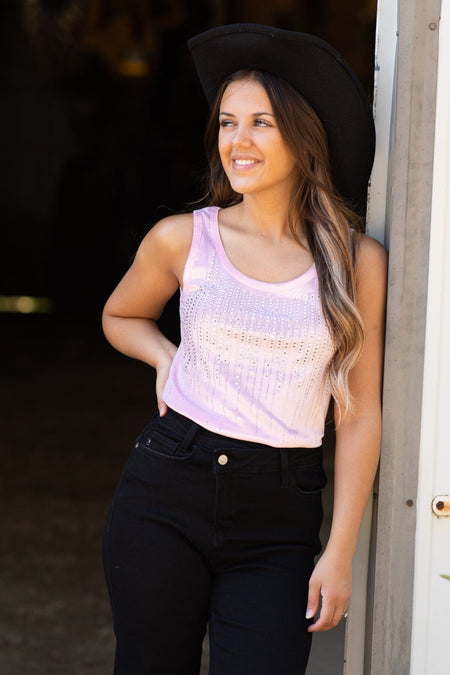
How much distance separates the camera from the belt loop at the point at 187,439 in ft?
6.51

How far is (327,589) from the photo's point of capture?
1948 millimetres

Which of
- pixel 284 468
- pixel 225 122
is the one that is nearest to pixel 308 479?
pixel 284 468

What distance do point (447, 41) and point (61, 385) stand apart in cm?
708

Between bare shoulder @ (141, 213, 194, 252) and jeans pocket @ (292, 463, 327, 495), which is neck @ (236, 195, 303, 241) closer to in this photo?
bare shoulder @ (141, 213, 194, 252)

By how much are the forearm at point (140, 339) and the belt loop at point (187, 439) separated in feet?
0.97

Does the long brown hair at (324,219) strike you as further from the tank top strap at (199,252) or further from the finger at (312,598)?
the finger at (312,598)

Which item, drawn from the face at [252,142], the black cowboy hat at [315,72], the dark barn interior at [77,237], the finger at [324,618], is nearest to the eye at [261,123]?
the face at [252,142]

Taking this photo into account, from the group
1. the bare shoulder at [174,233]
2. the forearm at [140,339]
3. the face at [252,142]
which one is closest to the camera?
the face at [252,142]

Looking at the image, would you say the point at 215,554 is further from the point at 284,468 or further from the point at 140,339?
the point at 140,339

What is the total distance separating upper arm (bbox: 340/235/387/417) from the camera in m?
2.06

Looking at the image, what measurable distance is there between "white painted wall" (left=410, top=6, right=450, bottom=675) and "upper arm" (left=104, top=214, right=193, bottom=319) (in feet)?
1.74

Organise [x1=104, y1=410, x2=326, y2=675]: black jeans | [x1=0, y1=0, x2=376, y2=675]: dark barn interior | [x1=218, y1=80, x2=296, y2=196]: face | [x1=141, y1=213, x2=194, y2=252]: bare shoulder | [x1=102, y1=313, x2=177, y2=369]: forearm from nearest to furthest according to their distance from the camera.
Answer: [x1=104, y1=410, x2=326, y2=675]: black jeans → [x1=218, y1=80, x2=296, y2=196]: face → [x1=141, y1=213, x2=194, y2=252]: bare shoulder → [x1=102, y1=313, x2=177, y2=369]: forearm → [x1=0, y1=0, x2=376, y2=675]: dark barn interior

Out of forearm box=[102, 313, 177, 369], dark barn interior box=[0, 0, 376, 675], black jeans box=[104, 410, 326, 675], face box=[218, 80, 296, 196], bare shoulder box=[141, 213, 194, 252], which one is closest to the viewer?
black jeans box=[104, 410, 326, 675]

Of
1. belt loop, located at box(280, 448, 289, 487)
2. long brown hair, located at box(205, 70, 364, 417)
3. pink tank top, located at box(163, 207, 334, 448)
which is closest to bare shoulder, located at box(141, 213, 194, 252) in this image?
pink tank top, located at box(163, 207, 334, 448)
